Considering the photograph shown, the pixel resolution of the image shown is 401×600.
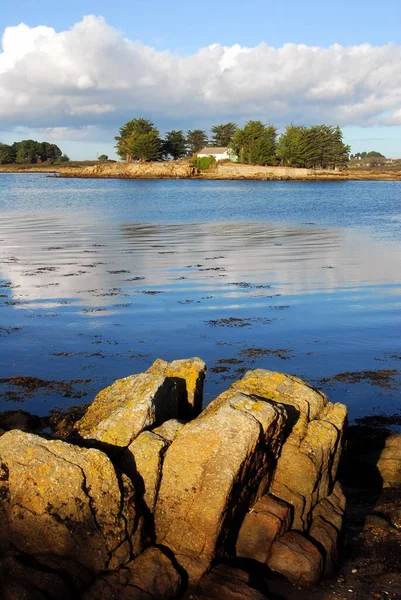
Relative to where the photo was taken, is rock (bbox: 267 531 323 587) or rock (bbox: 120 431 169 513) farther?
rock (bbox: 120 431 169 513)

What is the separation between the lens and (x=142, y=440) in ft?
26.4

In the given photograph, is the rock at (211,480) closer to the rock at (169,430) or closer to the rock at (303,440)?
the rock at (169,430)

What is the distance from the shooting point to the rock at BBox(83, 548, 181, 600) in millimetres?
6828

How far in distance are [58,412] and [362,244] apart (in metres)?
27.4

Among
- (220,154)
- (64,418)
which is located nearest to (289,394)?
(64,418)

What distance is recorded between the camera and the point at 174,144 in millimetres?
192250

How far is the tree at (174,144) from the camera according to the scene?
629 ft

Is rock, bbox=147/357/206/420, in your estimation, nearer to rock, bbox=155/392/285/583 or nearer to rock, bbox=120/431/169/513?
rock, bbox=120/431/169/513

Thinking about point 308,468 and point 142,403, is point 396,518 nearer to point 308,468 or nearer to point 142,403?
point 308,468

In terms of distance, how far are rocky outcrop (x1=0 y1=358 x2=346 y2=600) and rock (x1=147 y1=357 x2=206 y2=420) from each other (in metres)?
1.24

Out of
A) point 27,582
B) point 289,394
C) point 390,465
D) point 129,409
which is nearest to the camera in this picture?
point 27,582

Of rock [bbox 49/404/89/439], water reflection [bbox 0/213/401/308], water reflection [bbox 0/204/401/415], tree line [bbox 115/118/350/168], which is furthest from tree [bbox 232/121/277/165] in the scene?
rock [bbox 49/404/89/439]

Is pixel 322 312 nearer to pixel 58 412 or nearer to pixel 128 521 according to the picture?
pixel 58 412

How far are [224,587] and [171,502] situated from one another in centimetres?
108
